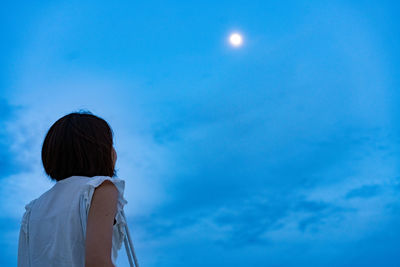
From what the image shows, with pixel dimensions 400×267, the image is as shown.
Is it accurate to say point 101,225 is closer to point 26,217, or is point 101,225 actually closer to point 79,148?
point 79,148

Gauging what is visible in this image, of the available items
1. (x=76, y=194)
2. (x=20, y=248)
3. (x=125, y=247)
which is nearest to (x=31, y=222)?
(x=20, y=248)

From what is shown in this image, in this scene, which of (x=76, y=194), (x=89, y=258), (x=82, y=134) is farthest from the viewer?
(x=82, y=134)

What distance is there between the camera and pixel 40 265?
2969 millimetres

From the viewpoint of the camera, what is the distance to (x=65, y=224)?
2879 mm

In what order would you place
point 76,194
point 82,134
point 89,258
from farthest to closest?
point 82,134
point 76,194
point 89,258

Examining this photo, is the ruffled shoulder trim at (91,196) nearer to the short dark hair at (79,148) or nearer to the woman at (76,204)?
the woman at (76,204)

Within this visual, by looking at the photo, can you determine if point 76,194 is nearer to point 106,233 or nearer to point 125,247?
point 106,233

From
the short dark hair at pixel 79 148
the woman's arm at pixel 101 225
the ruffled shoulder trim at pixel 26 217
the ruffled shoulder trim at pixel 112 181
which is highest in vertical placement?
the short dark hair at pixel 79 148

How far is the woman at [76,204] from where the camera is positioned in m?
2.75

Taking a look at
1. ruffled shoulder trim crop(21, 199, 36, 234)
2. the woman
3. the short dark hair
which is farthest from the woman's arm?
ruffled shoulder trim crop(21, 199, 36, 234)

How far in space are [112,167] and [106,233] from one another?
55 cm

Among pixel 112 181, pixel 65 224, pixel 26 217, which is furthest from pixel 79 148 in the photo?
pixel 26 217

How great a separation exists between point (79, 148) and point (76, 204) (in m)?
0.41

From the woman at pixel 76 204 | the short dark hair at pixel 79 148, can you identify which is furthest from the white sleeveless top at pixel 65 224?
the short dark hair at pixel 79 148
